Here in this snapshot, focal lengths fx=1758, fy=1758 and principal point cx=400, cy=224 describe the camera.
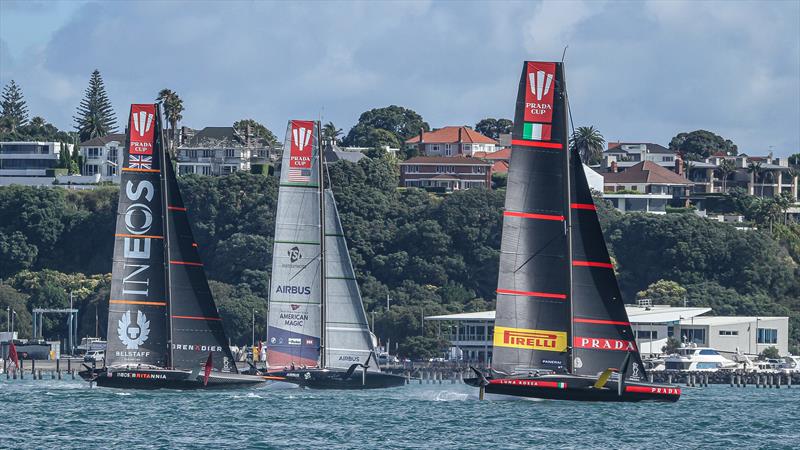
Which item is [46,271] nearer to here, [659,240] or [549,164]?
[659,240]

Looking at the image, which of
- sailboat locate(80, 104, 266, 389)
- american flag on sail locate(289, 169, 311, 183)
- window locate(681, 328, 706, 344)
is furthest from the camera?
window locate(681, 328, 706, 344)

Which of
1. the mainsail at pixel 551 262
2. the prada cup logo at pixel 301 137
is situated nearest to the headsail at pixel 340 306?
the prada cup logo at pixel 301 137

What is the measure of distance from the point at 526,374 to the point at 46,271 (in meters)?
96.5

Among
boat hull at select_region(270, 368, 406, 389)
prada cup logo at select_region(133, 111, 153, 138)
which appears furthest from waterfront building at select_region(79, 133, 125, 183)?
prada cup logo at select_region(133, 111, 153, 138)

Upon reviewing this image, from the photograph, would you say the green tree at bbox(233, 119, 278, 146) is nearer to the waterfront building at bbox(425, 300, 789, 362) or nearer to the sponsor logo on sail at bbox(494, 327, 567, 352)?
the waterfront building at bbox(425, 300, 789, 362)

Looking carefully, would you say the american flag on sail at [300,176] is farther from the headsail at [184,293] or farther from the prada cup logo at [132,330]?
the prada cup logo at [132,330]

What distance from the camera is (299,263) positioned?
68688 mm

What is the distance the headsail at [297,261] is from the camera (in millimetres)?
68625

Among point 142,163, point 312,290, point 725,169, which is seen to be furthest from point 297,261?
point 725,169

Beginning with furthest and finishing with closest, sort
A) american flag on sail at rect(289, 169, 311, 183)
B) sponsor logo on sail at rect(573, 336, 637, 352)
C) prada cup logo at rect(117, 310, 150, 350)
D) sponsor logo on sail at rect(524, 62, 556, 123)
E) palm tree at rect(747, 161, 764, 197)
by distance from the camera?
palm tree at rect(747, 161, 764, 197), american flag on sail at rect(289, 169, 311, 183), prada cup logo at rect(117, 310, 150, 350), sponsor logo on sail at rect(573, 336, 637, 352), sponsor logo on sail at rect(524, 62, 556, 123)

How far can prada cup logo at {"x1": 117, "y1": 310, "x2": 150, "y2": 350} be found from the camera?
63.7m

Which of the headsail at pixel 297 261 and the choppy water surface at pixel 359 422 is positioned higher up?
the headsail at pixel 297 261

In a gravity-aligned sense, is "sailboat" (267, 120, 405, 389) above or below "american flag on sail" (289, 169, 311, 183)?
below

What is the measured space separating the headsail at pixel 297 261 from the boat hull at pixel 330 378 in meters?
0.99
